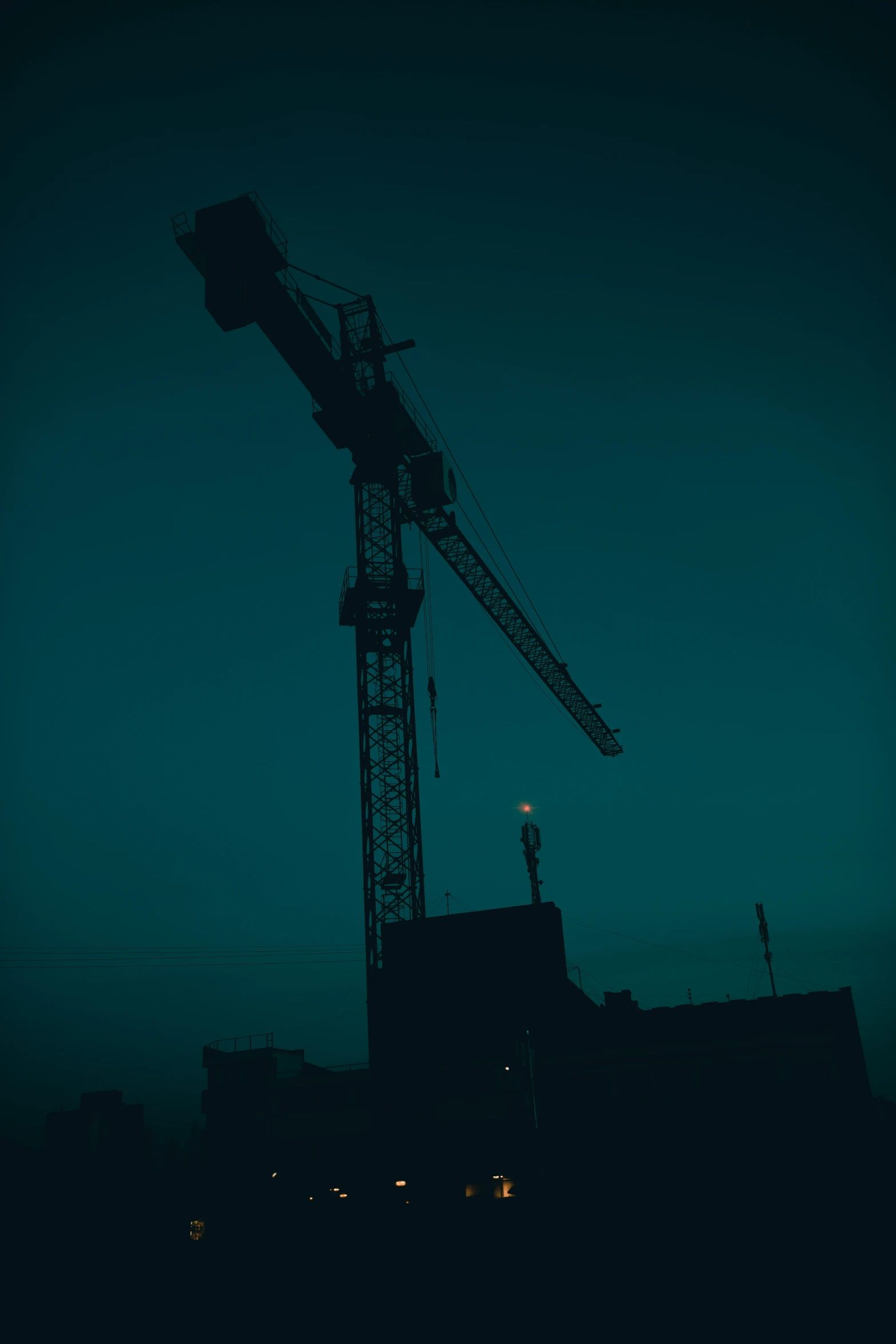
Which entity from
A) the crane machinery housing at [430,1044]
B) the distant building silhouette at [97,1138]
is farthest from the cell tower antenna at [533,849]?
the distant building silhouette at [97,1138]

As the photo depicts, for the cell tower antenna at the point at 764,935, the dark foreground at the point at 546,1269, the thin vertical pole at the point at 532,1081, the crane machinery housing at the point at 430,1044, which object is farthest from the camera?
the cell tower antenna at the point at 764,935

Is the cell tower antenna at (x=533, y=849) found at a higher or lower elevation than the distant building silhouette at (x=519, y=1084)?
higher

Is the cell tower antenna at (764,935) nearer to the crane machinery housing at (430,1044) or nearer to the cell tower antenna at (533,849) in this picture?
the crane machinery housing at (430,1044)

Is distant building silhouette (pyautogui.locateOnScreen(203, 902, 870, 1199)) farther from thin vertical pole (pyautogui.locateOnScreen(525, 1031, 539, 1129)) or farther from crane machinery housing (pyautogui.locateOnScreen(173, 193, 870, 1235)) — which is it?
thin vertical pole (pyautogui.locateOnScreen(525, 1031, 539, 1129))

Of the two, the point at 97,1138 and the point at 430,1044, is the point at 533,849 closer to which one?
the point at 430,1044

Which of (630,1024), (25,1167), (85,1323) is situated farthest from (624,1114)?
(25,1167)

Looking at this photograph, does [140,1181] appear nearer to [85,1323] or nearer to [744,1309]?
[85,1323]

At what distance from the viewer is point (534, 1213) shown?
24.6 metres

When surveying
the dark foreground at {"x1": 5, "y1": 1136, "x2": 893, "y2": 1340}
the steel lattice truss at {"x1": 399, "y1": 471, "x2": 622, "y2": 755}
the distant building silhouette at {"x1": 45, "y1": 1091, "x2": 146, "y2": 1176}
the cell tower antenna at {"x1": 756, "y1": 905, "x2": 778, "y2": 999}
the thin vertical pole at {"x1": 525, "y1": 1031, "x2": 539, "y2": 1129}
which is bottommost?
the dark foreground at {"x1": 5, "y1": 1136, "x2": 893, "y2": 1340}

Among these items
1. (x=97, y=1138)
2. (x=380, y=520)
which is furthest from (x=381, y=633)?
(x=97, y=1138)

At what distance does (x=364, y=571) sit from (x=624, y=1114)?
30581mm

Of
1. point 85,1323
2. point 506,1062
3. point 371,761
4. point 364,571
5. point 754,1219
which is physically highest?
point 364,571

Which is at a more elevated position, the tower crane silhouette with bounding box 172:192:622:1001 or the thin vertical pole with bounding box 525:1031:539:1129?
the tower crane silhouette with bounding box 172:192:622:1001

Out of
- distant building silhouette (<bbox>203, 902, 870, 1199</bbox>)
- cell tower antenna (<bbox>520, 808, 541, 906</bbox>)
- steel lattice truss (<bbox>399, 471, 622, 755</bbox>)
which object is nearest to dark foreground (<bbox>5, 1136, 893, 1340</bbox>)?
distant building silhouette (<bbox>203, 902, 870, 1199</bbox>)
